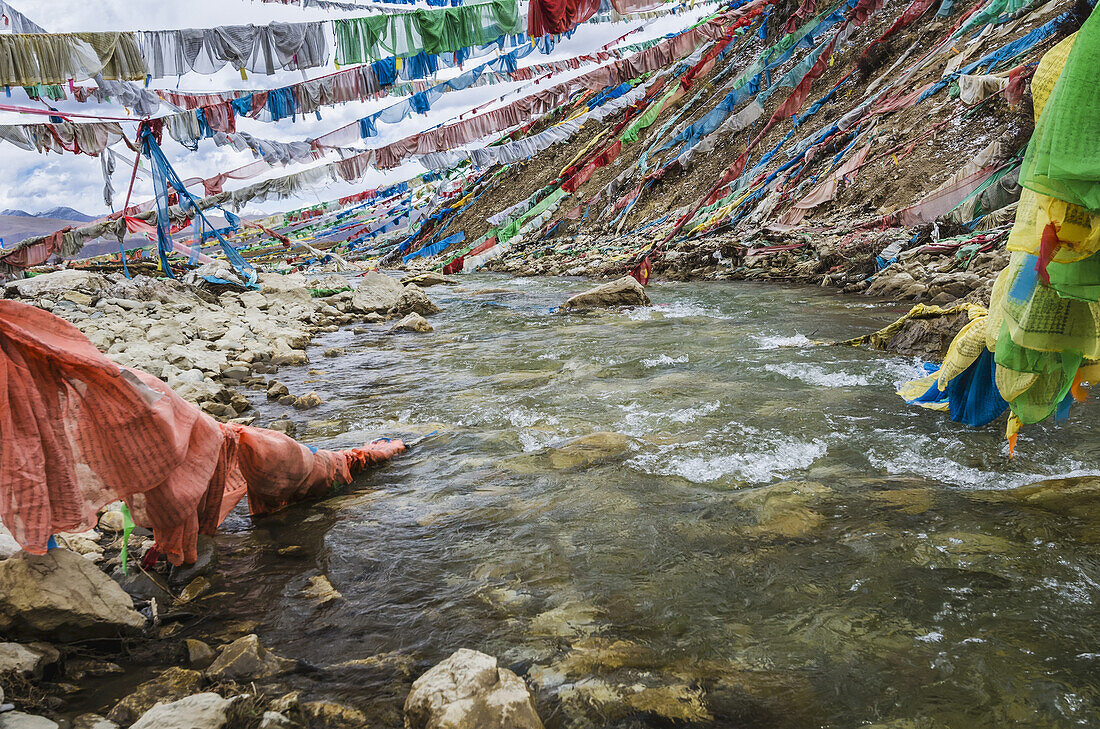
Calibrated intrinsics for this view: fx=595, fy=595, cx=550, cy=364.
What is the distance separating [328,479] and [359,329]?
5.93 m

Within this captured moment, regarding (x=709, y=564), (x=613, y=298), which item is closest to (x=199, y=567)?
(x=709, y=564)

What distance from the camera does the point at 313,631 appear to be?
1.81 metres

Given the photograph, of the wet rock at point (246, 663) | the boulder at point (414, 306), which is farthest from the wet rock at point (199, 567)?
the boulder at point (414, 306)

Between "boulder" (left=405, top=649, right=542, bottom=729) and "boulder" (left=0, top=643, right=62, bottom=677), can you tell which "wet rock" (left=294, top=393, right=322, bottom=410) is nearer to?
"boulder" (left=0, top=643, right=62, bottom=677)

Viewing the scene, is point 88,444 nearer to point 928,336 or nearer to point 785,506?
point 785,506

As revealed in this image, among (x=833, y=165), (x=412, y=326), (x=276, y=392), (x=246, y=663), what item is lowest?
(x=412, y=326)

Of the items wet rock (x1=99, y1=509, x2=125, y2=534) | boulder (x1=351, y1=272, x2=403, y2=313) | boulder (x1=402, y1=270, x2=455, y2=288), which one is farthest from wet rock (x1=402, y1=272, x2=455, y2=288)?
wet rock (x1=99, y1=509, x2=125, y2=534)

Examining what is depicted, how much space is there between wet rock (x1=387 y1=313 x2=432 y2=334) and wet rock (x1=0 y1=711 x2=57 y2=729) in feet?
22.3

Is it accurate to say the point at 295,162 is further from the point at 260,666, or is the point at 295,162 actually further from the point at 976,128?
the point at 260,666

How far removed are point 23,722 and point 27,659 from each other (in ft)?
0.92

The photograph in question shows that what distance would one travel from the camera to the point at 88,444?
1.71 metres

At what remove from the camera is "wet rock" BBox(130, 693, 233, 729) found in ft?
4.13

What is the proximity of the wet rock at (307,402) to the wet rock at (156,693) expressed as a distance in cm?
286

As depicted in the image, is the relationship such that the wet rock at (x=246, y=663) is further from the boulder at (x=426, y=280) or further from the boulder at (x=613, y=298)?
the boulder at (x=426, y=280)
